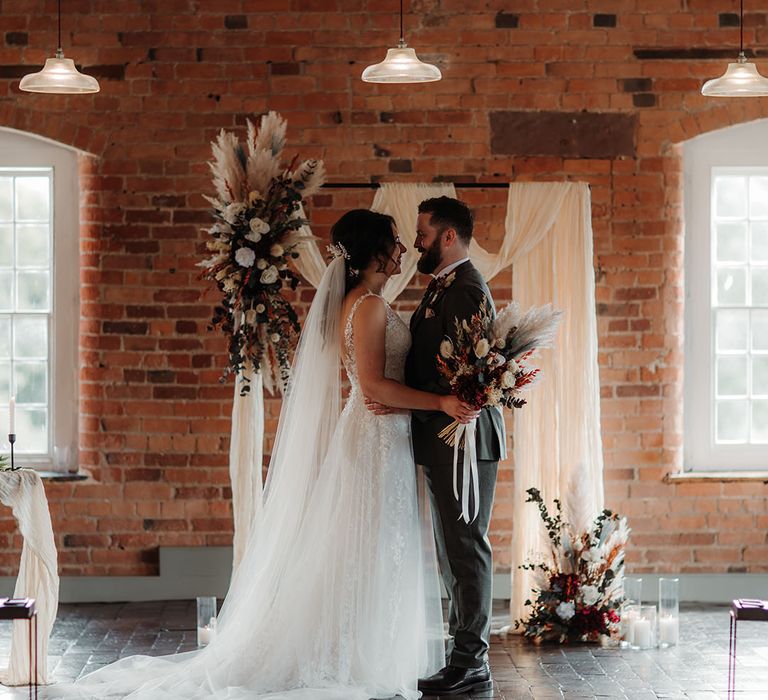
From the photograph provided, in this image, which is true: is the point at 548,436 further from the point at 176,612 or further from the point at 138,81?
the point at 138,81

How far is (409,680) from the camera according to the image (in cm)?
474

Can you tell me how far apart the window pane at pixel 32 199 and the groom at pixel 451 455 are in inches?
110

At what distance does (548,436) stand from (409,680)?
1910 mm

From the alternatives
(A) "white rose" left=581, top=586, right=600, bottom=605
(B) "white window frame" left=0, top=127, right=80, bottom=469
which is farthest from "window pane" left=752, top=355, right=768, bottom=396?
(B) "white window frame" left=0, top=127, right=80, bottom=469

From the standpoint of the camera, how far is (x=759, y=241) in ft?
22.6

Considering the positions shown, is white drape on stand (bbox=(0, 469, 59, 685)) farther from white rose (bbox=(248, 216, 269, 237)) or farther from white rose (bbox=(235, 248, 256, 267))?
white rose (bbox=(248, 216, 269, 237))

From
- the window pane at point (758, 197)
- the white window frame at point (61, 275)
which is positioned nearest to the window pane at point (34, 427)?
the white window frame at point (61, 275)

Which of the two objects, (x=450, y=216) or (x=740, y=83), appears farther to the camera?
(x=740, y=83)

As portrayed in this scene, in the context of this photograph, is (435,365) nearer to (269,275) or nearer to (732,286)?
(269,275)

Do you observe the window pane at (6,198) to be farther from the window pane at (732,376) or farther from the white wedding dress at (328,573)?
the window pane at (732,376)

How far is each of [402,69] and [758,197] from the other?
2.53 m

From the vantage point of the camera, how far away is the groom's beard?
5.00 m

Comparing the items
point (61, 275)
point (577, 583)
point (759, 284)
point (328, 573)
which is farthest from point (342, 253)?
point (759, 284)

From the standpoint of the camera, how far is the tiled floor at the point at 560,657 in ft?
16.4
